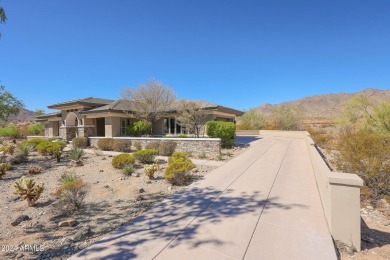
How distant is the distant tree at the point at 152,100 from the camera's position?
771 inches

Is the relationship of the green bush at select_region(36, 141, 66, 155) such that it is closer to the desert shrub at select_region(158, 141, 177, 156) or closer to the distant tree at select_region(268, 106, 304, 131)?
the desert shrub at select_region(158, 141, 177, 156)

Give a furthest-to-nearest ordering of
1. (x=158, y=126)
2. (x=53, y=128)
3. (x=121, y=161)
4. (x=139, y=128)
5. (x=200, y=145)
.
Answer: (x=53, y=128)
(x=158, y=126)
(x=139, y=128)
(x=200, y=145)
(x=121, y=161)

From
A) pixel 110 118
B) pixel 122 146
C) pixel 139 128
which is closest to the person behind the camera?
pixel 122 146

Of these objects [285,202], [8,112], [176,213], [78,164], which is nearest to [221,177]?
[285,202]

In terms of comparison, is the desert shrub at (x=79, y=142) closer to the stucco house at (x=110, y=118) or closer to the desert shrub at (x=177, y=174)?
the stucco house at (x=110, y=118)

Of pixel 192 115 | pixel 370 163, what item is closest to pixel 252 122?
pixel 192 115

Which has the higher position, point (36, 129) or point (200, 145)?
point (36, 129)

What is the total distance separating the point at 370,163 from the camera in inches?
265

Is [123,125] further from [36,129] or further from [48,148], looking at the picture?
[36,129]

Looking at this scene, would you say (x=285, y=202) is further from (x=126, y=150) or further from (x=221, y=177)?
(x=126, y=150)

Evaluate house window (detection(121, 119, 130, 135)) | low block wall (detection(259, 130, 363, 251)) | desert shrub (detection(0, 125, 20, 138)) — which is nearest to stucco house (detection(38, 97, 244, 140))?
house window (detection(121, 119, 130, 135))

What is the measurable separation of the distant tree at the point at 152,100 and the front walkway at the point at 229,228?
13927mm

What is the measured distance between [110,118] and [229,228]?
61.6 feet

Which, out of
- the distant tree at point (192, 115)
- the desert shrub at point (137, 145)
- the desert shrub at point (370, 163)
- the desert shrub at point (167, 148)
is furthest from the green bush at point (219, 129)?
the desert shrub at point (370, 163)
